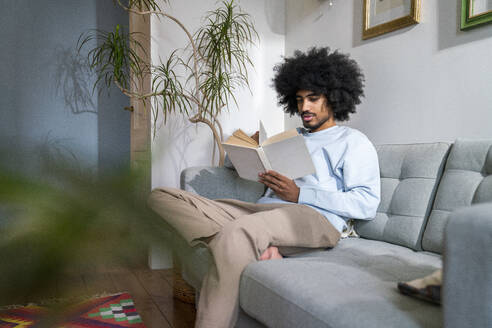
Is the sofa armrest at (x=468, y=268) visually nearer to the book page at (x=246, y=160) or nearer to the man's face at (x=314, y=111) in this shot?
the book page at (x=246, y=160)

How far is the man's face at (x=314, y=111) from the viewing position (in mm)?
1943

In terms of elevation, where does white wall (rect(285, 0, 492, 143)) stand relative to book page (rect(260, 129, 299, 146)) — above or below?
above

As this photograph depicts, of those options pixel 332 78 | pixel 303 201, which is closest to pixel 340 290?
pixel 303 201

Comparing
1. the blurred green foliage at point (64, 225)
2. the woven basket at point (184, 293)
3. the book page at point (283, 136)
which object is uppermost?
the book page at point (283, 136)

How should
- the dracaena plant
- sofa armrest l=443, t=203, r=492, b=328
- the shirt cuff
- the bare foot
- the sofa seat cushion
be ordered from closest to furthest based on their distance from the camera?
sofa armrest l=443, t=203, r=492, b=328 → the sofa seat cushion → the bare foot → the shirt cuff → the dracaena plant

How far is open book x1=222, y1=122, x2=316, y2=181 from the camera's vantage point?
61.8 inches

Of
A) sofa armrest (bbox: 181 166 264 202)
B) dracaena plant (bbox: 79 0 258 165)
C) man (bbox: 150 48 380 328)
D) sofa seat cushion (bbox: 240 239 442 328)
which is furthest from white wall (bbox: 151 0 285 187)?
sofa seat cushion (bbox: 240 239 442 328)

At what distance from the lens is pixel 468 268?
604 millimetres

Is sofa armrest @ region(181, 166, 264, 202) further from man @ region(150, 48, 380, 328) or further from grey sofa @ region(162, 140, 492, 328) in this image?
man @ region(150, 48, 380, 328)

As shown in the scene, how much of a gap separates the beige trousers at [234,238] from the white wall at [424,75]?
0.73m

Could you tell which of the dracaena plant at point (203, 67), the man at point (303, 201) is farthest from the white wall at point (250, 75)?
the man at point (303, 201)

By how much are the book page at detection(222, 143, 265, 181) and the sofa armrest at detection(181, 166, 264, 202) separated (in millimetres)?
220

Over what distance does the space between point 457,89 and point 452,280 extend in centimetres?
134

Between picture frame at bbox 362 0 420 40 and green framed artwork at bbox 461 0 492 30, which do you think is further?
picture frame at bbox 362 0 420 40
